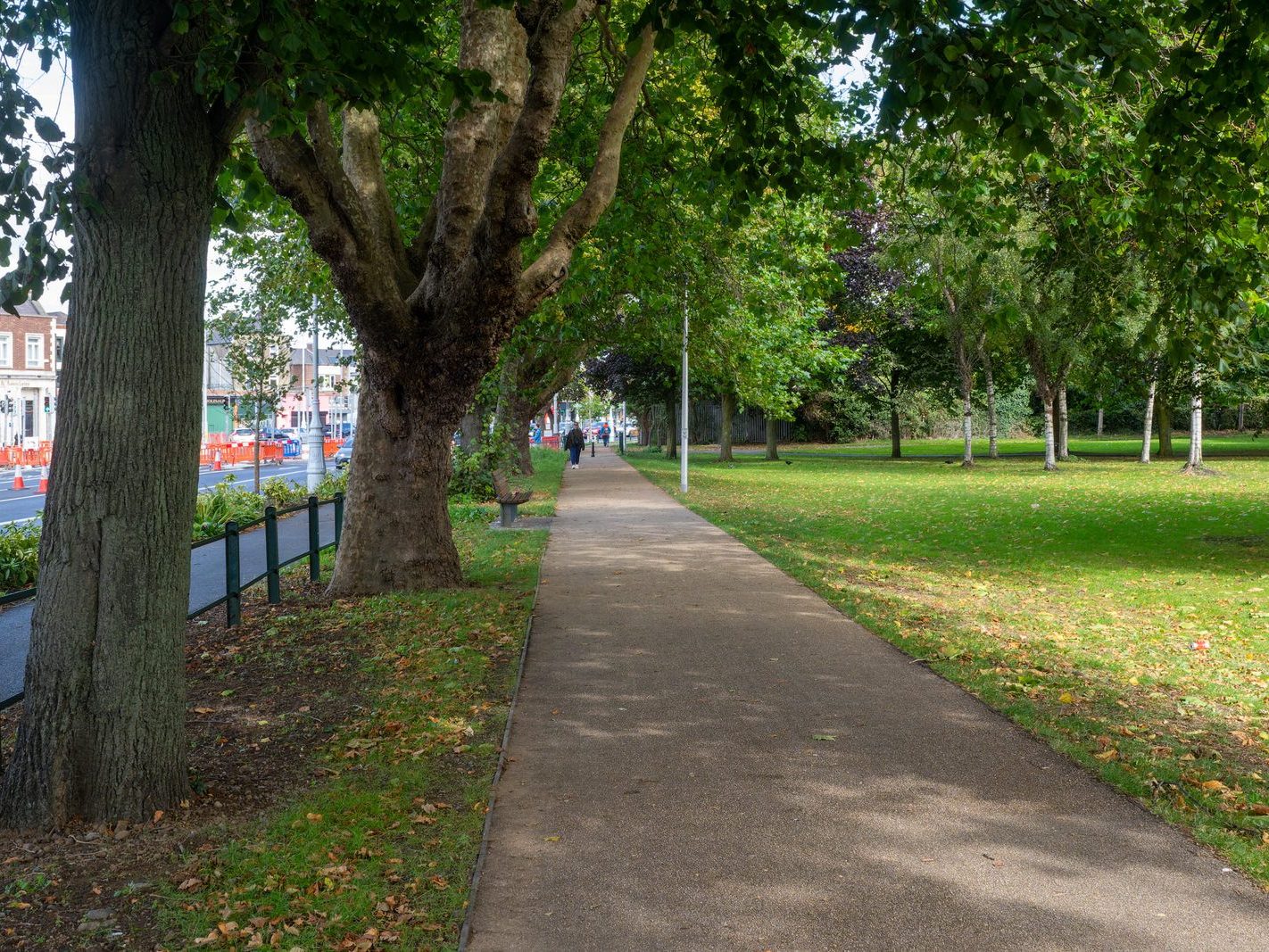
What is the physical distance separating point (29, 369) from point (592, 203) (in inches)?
2756

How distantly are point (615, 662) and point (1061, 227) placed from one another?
7.48m

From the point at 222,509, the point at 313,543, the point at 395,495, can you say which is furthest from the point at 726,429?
the point at 395,495

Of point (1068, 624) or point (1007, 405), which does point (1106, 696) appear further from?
point (1007, 405)

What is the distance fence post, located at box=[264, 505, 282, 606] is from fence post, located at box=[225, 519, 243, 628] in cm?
80

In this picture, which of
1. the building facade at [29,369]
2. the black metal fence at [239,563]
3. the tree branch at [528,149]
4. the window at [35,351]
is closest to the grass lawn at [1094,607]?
the tree branch at [528,149]

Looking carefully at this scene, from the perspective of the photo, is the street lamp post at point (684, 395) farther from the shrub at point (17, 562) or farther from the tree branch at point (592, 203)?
the shrub at point (17, 562)

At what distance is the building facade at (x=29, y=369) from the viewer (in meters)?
68.0

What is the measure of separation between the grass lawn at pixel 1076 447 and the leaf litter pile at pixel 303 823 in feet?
121

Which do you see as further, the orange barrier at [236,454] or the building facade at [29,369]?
the building facade at [29,369]

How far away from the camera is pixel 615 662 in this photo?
8.28 metres

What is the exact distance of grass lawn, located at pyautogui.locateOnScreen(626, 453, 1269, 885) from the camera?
578 cm

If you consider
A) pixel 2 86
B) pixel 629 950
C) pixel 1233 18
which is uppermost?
pixel 1233 18

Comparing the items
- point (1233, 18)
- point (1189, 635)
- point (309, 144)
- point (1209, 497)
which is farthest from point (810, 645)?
point (1209, 497)

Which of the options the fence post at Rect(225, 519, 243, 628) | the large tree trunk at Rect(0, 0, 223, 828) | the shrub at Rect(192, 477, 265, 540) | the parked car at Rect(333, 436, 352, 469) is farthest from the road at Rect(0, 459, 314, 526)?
the large tree trunk at Rect(0, 0, 223, 828)
